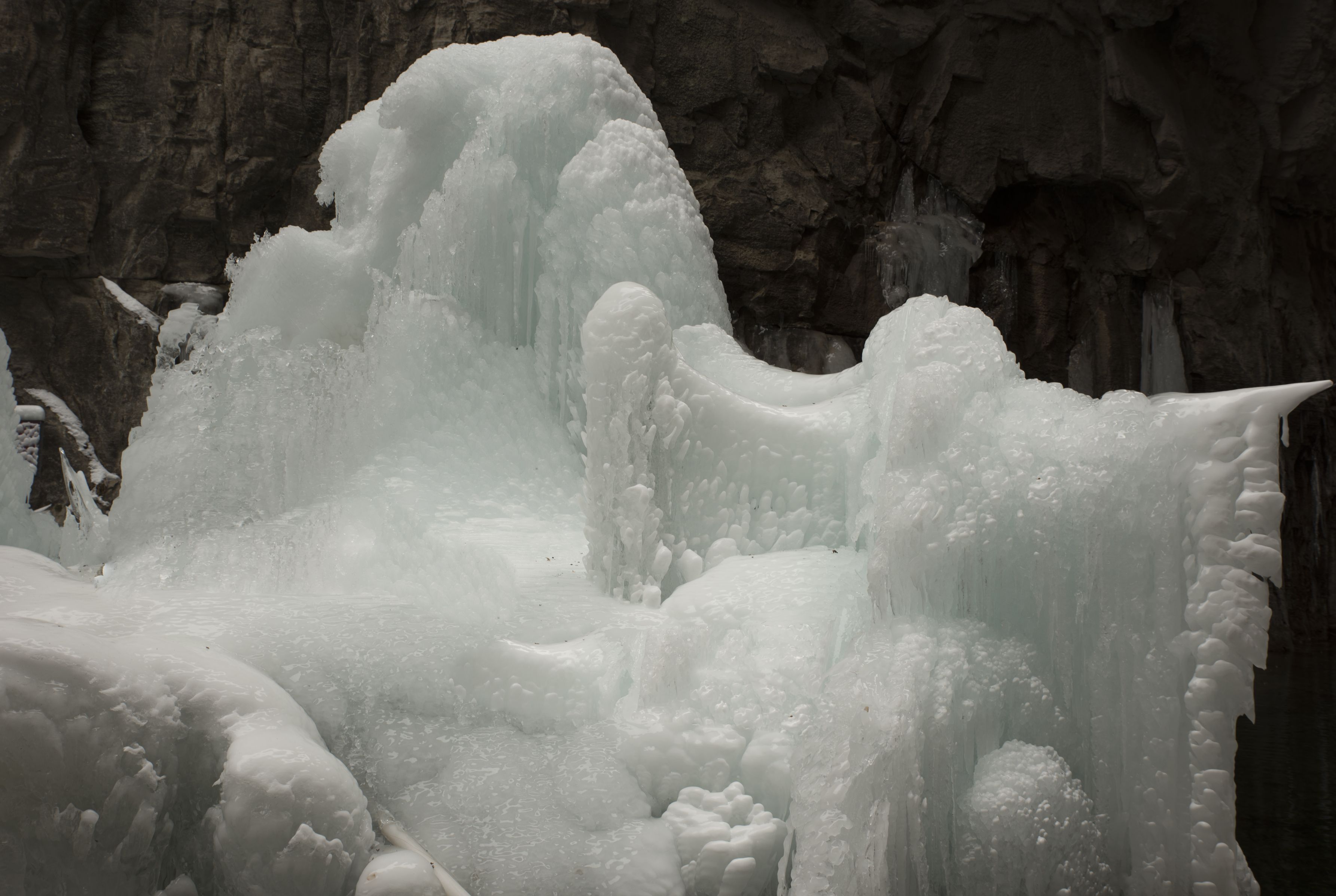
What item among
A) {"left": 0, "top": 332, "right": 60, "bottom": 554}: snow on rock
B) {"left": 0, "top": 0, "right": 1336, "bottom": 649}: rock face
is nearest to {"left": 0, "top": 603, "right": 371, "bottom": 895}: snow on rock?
{"left": 0, "top": 332, "right": 60, "bottom": 554}: snow on rock

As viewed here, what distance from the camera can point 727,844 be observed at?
236 cm

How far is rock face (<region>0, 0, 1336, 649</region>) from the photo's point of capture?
8.75 meters

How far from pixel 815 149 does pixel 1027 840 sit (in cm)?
784

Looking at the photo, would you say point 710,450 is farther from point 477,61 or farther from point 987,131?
point 987,131

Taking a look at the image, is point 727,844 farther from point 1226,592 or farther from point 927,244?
point 927,244

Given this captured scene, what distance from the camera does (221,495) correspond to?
383 cm

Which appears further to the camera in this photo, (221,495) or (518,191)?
(518,191)

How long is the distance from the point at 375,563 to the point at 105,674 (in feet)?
4.30

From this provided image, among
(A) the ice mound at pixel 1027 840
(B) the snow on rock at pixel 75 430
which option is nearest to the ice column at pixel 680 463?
(A) the ice mound at pixel 1027 840

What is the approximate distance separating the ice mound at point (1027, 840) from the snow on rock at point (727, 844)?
416 millimetres

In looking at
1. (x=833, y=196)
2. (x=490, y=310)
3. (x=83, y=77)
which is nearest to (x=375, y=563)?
(x=490, y=310)

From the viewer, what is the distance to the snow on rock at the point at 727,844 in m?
2.33

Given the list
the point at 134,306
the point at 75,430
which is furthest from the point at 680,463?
the point at 75,430

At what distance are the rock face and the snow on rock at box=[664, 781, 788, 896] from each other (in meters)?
6.83
